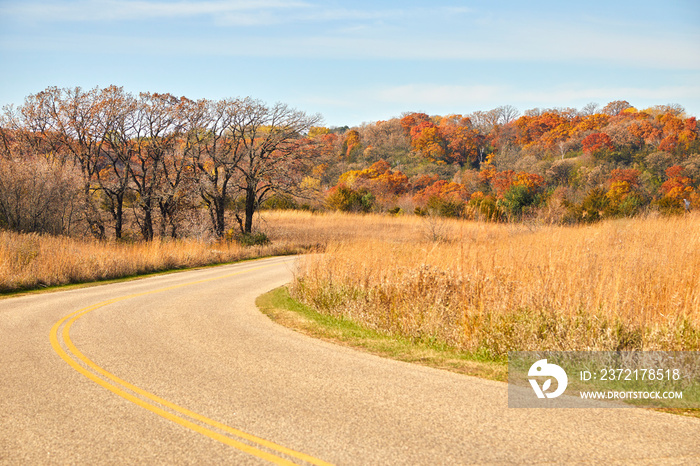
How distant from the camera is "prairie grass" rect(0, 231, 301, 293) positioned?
18.2 metres

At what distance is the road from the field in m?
1.71

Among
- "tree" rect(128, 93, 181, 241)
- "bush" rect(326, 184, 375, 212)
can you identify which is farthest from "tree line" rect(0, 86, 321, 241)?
"bush" rect(326, 184, 375, 212)

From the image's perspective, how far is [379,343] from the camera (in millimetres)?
9633

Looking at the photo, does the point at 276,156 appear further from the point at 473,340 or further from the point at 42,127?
the point at 473,340

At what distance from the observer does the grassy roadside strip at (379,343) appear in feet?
25.3

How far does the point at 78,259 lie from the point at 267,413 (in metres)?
16.9

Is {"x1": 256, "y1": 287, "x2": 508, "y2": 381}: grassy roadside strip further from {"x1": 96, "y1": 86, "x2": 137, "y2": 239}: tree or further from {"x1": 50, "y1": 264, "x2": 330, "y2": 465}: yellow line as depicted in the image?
{"x1": 96, "y1": 86, "x2": 137, "y2": 239}: tree

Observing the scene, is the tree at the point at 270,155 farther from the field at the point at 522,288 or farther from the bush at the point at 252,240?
the field at the point at 522,288

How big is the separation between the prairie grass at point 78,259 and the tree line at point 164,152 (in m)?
9.85

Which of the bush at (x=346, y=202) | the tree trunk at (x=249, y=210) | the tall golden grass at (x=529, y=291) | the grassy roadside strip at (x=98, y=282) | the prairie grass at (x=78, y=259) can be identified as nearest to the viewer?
the tall golden grass at (x=529, y=291)

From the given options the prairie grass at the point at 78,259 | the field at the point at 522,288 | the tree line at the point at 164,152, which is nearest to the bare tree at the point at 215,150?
the tree line at the point at 164,152

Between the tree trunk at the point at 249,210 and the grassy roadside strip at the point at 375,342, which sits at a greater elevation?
the tree trunk at the point at 249,210

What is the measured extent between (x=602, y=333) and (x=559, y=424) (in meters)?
2.86

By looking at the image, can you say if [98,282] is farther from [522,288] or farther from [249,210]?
[249,210]
